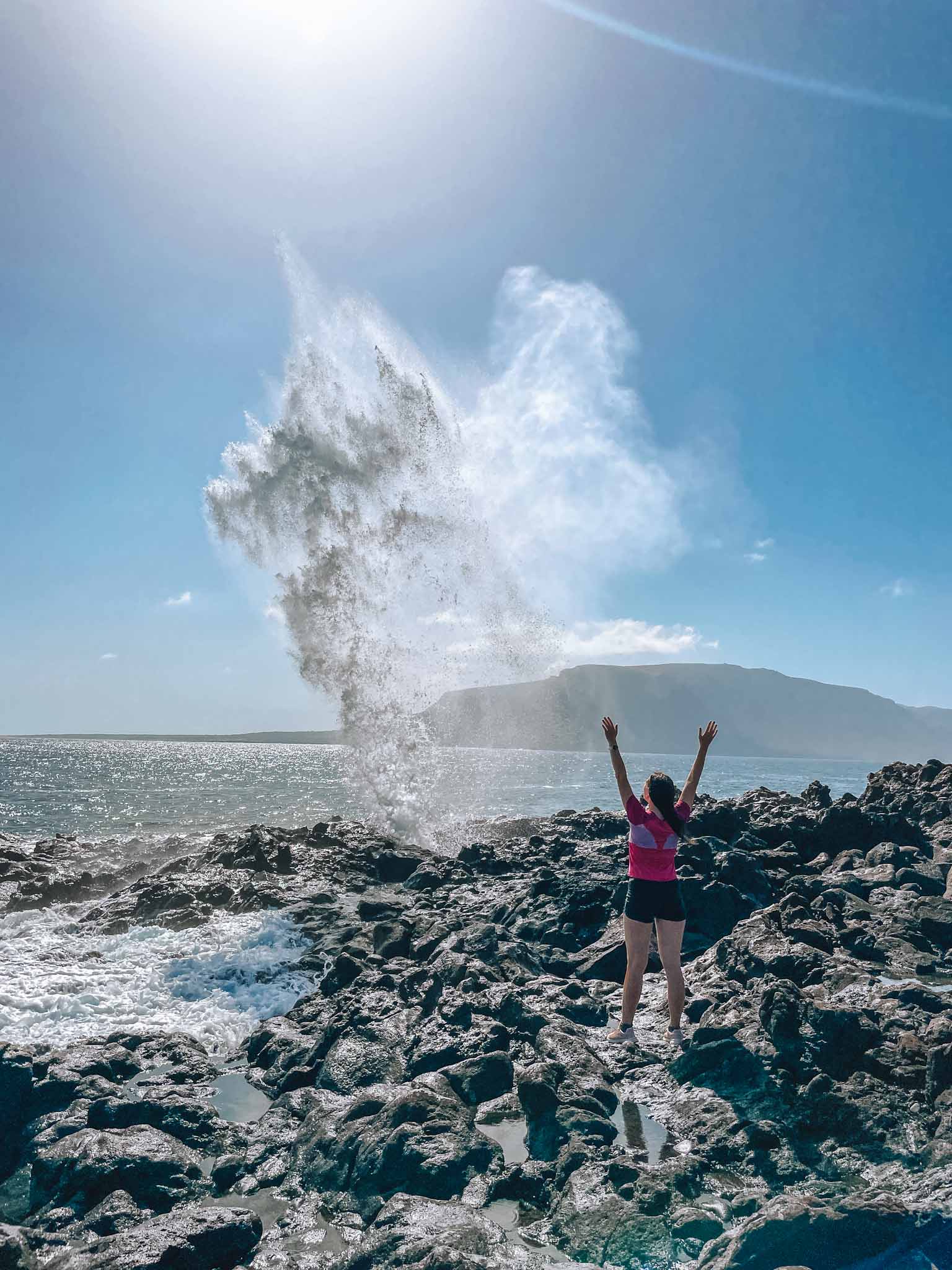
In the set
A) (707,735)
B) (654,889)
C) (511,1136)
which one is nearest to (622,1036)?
(654,889)

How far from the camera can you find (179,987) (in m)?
10.1

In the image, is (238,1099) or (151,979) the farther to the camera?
(151,979)

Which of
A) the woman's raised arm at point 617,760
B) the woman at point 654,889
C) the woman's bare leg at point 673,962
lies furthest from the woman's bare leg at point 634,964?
the woman's raised arm at point 617,760

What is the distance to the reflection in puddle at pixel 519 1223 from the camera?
164 inches

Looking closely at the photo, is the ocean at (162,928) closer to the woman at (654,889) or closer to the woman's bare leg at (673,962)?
the woman at (654,889)

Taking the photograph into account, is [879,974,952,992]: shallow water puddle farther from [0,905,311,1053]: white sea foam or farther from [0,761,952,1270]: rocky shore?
[0,905,311,1053]: white sea foam

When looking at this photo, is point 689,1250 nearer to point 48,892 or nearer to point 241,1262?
point 241,1262

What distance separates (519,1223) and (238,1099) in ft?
11.3

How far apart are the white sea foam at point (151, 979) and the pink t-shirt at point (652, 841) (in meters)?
5.16

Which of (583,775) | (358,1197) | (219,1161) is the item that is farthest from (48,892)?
(583,775)

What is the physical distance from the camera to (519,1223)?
4.48 m

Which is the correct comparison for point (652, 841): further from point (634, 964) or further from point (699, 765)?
point (634, 964)

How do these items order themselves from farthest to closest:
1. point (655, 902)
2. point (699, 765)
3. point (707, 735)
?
1. point (707, 735)
2. point (699, 765)
3. point (655, 902)

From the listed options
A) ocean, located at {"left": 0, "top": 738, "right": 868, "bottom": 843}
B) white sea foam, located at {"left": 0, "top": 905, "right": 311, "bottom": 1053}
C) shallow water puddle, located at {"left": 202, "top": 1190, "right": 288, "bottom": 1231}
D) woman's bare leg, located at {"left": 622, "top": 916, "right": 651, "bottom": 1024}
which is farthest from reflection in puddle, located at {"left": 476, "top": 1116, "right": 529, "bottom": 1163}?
ocean, located at {"left": 0, "top": 738, "right": 868, "bottom": 843}
